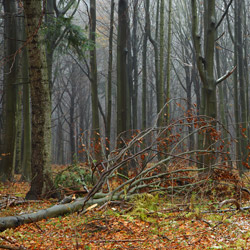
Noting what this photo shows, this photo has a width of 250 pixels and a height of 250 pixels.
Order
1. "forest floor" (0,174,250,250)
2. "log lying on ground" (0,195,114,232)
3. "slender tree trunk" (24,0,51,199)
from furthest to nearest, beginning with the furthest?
"slender tree trunk" (24,0,51,199) < "log lying on ground" (0,195,114,232) < "forest floor" (0,174,250,250)

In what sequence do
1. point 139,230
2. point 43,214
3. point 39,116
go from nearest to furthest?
1. point 139,230
2. point 43,214
3. point 39,116

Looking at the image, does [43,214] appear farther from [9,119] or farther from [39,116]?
[9,119]

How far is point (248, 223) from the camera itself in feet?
14.4

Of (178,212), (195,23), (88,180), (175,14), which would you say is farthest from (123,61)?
(175,14)

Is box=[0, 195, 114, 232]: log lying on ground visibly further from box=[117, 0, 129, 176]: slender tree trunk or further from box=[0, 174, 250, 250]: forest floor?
box=[117, 0, 129, 176]: slender tree trunk

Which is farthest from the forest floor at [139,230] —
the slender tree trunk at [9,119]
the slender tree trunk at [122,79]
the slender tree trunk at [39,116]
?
the slender tree trunk at [122,79]

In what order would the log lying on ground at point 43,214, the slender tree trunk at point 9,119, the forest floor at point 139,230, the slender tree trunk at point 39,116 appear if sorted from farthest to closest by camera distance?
the slender tree trunk at point 9,119, the slender tree trunk at point 39,116, the log lying on ground at point 43,214, the forest floor at point 139,230

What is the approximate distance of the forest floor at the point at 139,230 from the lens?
A: 371cm

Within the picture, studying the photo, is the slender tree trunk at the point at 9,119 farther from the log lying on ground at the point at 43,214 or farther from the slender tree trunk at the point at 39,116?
the log lying on ground at the point at 43,214

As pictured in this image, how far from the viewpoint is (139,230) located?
416cm

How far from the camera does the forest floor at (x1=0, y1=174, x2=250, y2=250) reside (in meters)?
3.71

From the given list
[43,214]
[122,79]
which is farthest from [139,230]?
[122,79]

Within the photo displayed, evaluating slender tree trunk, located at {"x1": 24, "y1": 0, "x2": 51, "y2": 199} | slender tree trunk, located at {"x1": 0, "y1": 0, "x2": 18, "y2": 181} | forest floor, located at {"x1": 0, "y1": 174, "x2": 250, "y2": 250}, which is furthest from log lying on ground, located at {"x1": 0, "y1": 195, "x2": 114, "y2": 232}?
slender tree trunk, located at {"x1": 0, "y1": 0, "x2": 18, "y2": 181}

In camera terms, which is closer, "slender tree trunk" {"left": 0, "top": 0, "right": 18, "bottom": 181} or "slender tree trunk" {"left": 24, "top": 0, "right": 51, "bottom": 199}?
"slender tree trunk" {"left": 24, "top": 0, "right": 51, "bottom": 199}
